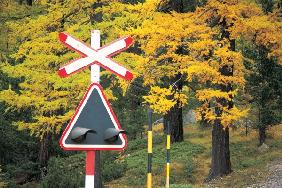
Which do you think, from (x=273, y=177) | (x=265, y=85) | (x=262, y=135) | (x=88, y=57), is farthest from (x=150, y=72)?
(x=88, y=57)

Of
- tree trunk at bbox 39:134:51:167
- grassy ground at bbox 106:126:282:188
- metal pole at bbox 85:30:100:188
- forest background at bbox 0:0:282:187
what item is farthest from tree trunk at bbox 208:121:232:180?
metal pole at bbox 85:30:100:188

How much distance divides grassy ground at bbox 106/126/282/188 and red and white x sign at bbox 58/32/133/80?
911cm

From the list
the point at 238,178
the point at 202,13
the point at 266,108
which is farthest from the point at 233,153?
the point at 202,13

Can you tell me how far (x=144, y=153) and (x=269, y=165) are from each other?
5895 mm

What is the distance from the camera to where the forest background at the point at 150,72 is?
13344mm

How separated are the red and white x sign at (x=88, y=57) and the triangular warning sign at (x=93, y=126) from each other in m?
0.26

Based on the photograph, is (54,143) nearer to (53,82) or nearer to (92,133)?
(53,82)

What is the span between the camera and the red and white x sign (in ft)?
16.1

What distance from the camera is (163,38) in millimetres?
13453

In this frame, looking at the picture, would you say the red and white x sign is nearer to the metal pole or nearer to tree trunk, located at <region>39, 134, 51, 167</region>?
the metal pole

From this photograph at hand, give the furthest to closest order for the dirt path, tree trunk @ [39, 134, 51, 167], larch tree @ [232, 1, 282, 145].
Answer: tree trunk @ [39, 134, 51, 167] < larch tree @ [232, 1, 282, 145] < the dirt path

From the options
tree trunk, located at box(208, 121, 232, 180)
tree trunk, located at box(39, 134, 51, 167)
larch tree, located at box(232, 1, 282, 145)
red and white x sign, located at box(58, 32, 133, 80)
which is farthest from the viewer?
tree trunk, located at box(39, 134, 51, 167)

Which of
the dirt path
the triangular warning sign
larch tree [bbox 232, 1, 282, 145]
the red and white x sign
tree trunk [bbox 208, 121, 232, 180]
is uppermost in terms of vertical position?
larch tree [bbox 232, 1, 282, 145]

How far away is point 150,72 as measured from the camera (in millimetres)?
14516
